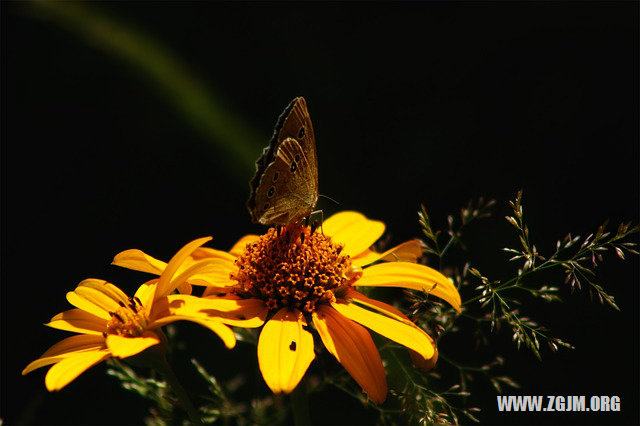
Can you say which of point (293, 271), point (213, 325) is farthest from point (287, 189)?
point (213, 325)

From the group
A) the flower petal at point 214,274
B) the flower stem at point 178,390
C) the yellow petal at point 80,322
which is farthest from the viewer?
the flower petal at point 214,274

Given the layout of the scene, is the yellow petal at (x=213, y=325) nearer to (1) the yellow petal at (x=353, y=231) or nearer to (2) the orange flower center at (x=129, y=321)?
(2) the orange flower center at (x=129, y=321)

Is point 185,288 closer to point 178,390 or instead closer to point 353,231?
point 178,390

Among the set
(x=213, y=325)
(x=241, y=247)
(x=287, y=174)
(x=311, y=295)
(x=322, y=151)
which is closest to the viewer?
(x=213, y=325)

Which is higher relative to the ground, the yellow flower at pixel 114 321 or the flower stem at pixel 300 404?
the yellow flower at pixel 114 321

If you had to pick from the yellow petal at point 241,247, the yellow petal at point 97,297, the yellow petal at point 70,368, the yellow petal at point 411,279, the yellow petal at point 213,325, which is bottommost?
the yellow petal at point 70,368

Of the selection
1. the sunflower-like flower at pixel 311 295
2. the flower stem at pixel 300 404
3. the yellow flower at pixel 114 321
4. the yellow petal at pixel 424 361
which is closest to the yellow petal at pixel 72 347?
the yellow flower at pixel 114 321

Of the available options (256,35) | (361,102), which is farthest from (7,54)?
(361,102)
